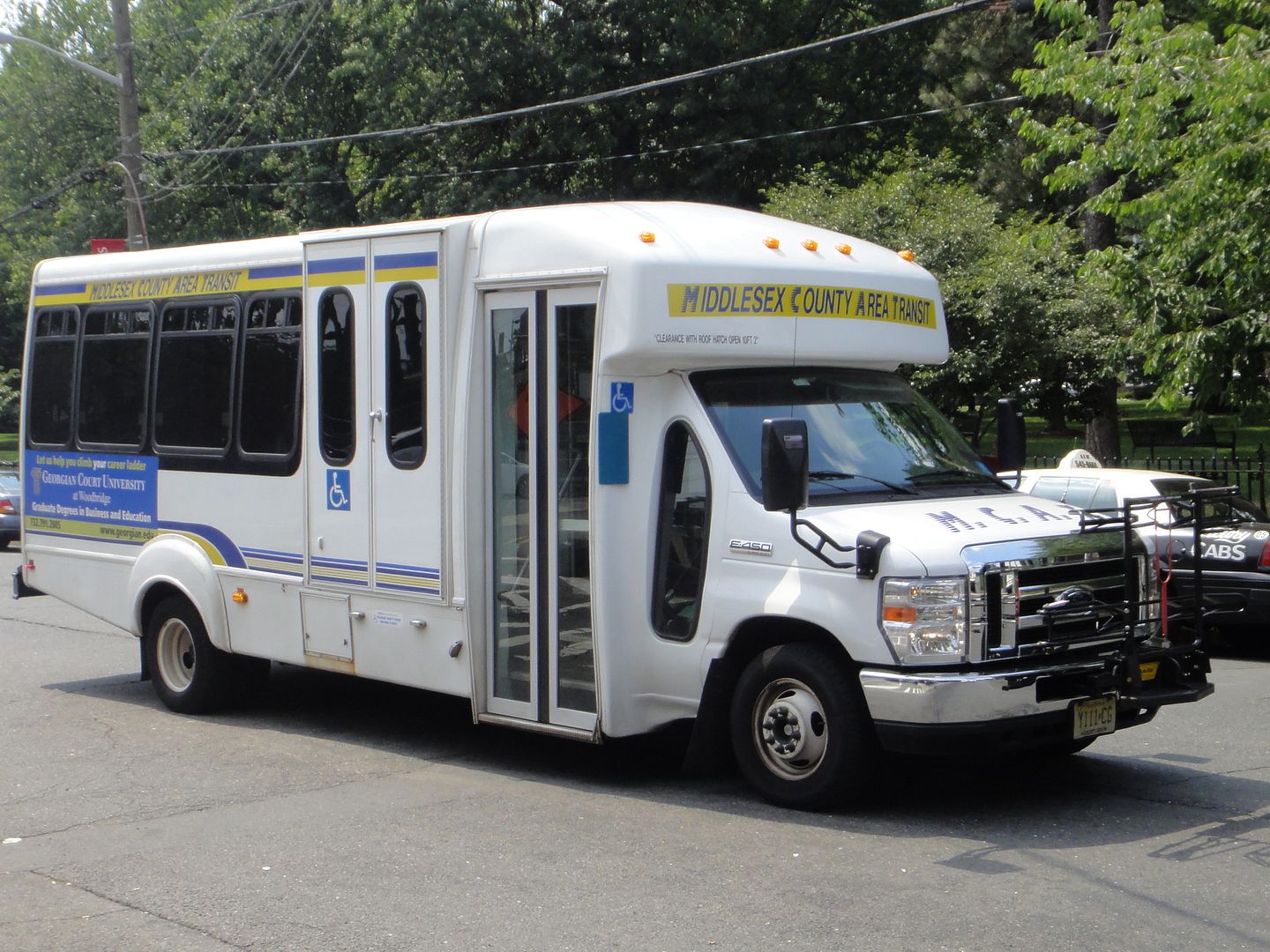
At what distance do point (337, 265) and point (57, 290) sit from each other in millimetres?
3419

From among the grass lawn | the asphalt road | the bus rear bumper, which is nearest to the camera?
the asphalt road

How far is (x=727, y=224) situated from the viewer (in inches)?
313

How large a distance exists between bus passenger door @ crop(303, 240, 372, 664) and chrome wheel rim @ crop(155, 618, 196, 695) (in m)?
1.48

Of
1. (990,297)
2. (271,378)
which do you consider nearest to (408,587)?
(271,378)

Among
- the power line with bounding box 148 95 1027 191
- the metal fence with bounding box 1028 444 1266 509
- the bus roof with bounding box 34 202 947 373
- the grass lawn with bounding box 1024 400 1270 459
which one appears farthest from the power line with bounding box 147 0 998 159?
the grass lawn with bounding box 1024 400 1270 459

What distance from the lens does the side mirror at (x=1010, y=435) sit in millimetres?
8680

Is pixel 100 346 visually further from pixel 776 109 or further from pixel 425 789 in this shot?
pixel 776 109

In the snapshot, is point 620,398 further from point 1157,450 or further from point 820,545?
point 1157,450

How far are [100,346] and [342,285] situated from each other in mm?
2848

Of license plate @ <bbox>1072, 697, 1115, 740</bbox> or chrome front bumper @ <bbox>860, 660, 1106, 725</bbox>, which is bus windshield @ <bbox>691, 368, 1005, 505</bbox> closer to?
chrome front bumper @ <bbox>860, 660, 1106, 725</bbox>

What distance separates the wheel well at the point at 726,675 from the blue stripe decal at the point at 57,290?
611 centimetres

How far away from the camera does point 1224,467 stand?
63.9ft

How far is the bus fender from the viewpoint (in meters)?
9.66

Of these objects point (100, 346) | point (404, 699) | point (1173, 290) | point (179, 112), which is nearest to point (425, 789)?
point (404, 699)
